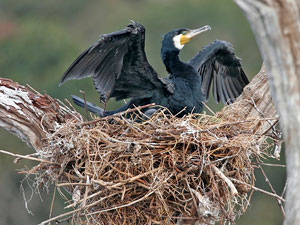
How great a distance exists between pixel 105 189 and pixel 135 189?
0.30 m

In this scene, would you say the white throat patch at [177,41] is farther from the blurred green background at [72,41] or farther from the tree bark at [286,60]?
the blurred green background at [72,41]

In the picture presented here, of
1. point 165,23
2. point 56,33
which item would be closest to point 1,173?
point 56,33

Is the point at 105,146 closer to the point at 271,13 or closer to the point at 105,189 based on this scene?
the point at 105,189

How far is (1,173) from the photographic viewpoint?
18.0 m

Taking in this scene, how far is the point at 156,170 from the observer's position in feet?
19.1

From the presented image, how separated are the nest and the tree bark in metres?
1.71

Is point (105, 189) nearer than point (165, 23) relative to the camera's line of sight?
Yes

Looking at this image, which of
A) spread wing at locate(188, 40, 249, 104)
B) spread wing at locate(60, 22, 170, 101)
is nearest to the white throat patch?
spread wing at locate(60, 22, 170, 101)

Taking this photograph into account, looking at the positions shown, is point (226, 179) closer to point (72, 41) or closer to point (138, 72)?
point (138, 72)

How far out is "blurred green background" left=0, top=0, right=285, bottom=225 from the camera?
1755 centimetres

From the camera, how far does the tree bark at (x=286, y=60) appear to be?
152 inches

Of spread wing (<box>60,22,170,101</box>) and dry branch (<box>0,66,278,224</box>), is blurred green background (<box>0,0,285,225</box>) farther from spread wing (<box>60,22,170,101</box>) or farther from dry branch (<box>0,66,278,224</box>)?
dry branch (<box>0,66,278,224</box>)

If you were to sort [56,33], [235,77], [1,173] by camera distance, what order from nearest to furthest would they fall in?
[235,77]
[1,173]
[56,33]

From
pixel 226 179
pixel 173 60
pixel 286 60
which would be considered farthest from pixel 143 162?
pixel 286 60
